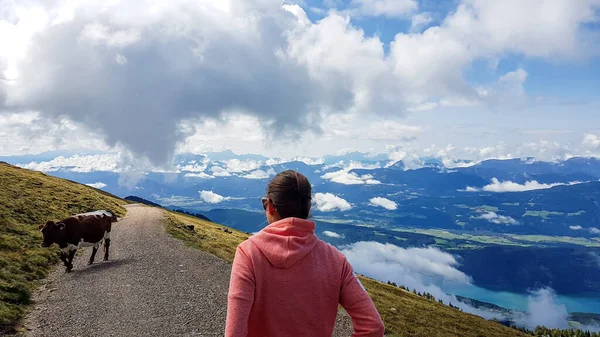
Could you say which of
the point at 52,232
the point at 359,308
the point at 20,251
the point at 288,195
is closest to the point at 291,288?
the point at 359,308

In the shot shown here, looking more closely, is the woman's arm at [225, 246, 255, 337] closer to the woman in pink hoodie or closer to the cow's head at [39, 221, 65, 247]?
the woman in pink hoodie

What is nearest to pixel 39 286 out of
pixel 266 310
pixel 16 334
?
pixel 16 334

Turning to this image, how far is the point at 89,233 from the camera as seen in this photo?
83.1 feet

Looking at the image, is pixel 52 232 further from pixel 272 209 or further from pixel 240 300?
pixel 240 300

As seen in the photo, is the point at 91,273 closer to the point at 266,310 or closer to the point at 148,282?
the point at 148,282

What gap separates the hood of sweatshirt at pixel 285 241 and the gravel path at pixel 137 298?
12.7m

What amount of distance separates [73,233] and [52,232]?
1109mm

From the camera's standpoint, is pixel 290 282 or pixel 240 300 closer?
pixel 240 300

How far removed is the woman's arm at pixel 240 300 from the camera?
3893 millimetres

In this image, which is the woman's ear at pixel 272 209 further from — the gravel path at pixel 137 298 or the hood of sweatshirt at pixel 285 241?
the gravel path at pixel 137 298

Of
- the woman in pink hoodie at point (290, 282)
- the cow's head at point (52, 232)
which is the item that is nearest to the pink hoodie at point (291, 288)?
the woman in pink hoodie at point (290, 282)

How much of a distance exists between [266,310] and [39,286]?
2078cm

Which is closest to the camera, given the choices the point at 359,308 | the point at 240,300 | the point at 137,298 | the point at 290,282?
the point at 240,300

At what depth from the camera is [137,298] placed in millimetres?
18734
